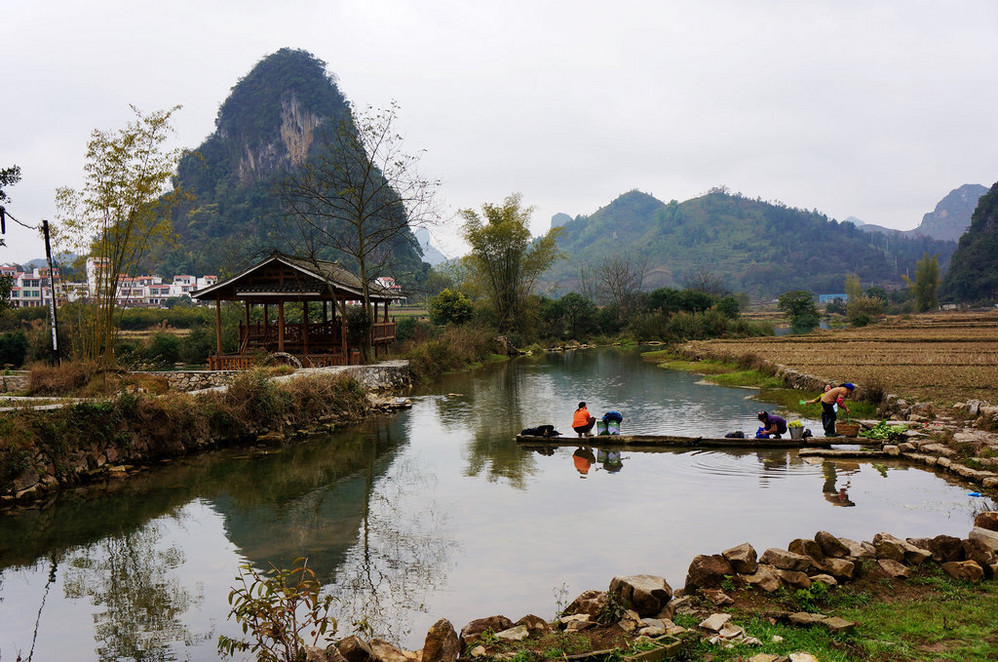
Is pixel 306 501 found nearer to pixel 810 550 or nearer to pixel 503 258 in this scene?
pixel 810 550

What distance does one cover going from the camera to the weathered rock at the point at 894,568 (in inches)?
204

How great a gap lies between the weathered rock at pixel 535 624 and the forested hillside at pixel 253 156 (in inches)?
2766

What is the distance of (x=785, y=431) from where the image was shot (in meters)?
11.6

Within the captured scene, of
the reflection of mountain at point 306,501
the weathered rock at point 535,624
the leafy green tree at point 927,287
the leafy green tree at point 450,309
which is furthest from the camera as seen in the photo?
the leafy green tree at point 927,287

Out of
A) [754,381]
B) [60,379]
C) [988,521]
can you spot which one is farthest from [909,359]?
[60,379]

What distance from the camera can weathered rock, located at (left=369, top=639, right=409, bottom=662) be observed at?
436cm

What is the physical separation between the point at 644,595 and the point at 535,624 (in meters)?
0.83

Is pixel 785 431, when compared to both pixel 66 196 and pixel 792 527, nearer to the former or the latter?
pixel 792 527

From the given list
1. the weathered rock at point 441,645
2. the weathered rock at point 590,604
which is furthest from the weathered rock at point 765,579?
the weathered rock at point 441,645

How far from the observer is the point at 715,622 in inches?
174

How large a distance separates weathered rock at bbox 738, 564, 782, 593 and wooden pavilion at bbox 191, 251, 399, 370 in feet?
52.9

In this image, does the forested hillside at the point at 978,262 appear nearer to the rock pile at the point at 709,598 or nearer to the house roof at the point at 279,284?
the house roof at the point at 279,284

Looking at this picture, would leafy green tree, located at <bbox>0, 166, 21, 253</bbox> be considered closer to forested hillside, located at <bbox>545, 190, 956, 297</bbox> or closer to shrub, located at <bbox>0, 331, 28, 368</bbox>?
shrub, located at <bbox>0, 331, 28, 368</bbox>

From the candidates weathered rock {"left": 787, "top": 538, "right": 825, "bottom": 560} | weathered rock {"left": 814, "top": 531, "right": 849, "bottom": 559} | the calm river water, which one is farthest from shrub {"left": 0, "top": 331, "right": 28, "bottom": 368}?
weathered rock {"left": 814, "top": 531, "right": 849, "bottom": 559}
